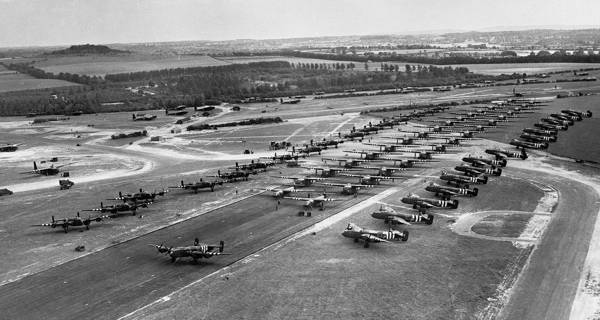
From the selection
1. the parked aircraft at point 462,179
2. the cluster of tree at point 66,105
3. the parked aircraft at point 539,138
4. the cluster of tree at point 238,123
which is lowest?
the parked aircraft at point 462,179

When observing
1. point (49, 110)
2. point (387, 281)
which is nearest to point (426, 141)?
point (387, 281)

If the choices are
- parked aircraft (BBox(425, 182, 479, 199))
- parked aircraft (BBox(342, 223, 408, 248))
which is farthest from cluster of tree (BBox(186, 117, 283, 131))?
parked aircraft (BBox(342, 223, 408, 248))

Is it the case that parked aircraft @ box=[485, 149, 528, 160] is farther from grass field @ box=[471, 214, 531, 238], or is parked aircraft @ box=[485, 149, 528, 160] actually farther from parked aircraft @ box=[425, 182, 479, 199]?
grass field @ box=[471, 214, 531, 238]

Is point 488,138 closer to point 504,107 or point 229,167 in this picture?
point 504,107

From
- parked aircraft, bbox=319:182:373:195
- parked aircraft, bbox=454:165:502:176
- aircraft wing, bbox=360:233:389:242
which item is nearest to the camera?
aircraft wing, bbox=360:233:389:242

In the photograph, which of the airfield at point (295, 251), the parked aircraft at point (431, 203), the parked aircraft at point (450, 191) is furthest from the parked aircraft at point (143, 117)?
the parked aircraft at point (431, 203)

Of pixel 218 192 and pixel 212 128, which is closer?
pixel 218 192

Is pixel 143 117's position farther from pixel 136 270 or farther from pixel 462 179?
pixel 136 270

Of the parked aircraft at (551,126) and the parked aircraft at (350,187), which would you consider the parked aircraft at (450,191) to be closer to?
the parked aircraft at (350,187)
